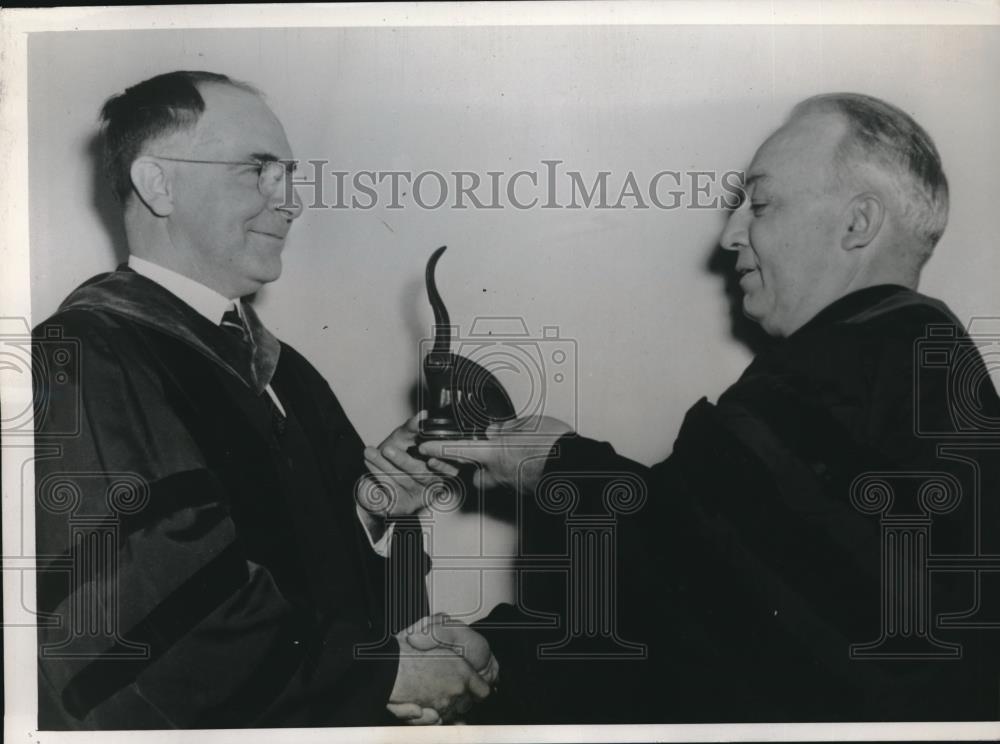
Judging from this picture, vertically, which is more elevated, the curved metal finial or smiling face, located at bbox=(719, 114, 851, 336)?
smiling face, located at bbox=(719, 114, 851, 336)

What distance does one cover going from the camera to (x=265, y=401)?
2.15m

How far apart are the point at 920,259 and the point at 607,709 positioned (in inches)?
52.3

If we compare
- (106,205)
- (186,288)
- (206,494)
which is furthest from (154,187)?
(206,494)

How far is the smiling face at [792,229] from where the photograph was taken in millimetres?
2150

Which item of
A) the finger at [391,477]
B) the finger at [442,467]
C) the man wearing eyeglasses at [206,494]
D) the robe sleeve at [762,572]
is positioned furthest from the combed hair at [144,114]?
the robe sleeve at [762,572]

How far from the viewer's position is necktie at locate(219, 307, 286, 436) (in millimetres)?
2146

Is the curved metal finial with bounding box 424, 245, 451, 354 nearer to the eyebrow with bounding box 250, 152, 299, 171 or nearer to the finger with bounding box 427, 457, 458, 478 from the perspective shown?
the finger with bounding box 427, 457, 458, 478

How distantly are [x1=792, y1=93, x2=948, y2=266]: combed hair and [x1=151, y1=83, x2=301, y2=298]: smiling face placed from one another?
4.20 ft

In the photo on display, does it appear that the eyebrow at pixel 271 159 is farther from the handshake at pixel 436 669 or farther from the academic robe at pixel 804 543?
the handshake at pixel 436 669

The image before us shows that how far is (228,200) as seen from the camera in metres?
2.14

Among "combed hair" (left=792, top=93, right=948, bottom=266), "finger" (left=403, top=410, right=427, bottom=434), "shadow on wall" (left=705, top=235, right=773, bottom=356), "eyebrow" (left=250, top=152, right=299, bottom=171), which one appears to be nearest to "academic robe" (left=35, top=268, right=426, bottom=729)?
"finger" (left=403, top=410, right=427, bottom=434)

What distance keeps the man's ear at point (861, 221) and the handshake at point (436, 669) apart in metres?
1.30

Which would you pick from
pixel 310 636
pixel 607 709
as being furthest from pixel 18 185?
pixel 607 709

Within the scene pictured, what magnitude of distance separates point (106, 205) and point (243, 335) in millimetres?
456
